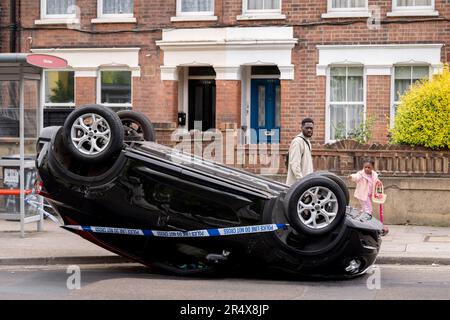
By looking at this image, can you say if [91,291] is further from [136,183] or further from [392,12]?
[392,12]

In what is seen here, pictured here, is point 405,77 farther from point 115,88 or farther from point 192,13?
point 115,88

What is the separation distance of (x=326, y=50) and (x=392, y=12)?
1.71m

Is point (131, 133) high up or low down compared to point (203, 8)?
down

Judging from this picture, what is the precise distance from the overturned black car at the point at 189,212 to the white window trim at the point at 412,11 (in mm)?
11004

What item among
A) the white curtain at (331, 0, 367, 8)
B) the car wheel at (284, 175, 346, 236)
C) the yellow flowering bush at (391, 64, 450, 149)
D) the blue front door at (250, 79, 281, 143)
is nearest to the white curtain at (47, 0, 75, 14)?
the blue front door at (250, 79, 281, 143)

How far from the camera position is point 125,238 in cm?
1097

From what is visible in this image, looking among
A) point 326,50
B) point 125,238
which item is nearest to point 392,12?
point 326,50

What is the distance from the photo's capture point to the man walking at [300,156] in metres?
13.1

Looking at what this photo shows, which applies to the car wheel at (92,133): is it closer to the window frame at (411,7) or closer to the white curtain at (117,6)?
the window frame at (411,7)

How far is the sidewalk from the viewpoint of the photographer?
41.3ft

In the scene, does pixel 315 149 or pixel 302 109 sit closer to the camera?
pixel 315 149

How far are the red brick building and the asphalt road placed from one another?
371 inches

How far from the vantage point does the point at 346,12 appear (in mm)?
21547

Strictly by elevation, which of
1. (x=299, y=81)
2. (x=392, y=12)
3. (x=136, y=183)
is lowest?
(x=136, y=183)
